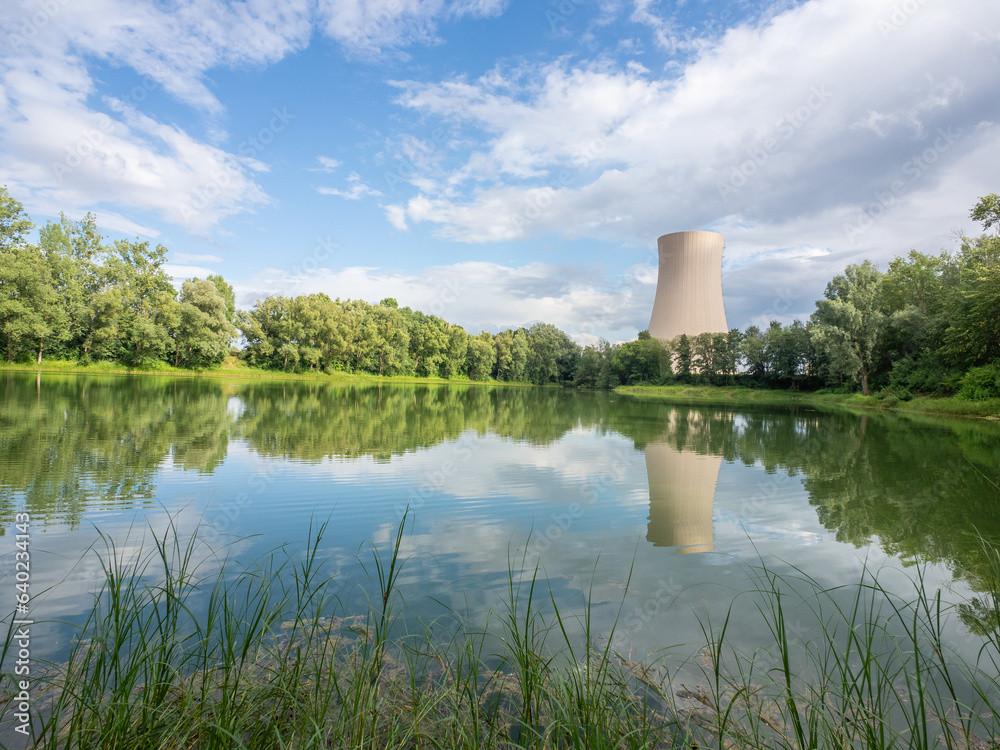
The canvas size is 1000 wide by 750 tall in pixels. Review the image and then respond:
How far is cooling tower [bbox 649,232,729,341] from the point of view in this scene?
42094 millimetres

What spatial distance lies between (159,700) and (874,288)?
44.2 m

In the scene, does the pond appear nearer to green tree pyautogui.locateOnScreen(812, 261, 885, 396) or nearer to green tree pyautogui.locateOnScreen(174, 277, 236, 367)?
green tree pyautogui.locateOnScreen(812, 261, 885, 396)

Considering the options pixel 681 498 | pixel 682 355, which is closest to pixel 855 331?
pixel 682 355

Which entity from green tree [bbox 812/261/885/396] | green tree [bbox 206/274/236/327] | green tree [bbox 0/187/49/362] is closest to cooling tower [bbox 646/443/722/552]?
green tree [bbox 812/261/885/396]

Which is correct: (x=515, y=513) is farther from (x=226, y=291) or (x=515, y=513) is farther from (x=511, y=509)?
(x=226, y=291)

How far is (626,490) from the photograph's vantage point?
840 cm

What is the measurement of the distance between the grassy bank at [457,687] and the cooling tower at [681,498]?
1.60 metres

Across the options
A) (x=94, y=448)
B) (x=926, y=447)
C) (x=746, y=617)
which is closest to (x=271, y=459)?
(x=94, y=448)

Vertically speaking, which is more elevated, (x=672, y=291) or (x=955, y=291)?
(x=672, y=291)

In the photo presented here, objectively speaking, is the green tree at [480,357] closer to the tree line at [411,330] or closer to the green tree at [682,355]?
the tree line at [411,330]

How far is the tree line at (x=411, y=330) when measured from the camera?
27.3 meters

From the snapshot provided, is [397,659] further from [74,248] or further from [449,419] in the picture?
[74,248]

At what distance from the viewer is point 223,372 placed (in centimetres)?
4978

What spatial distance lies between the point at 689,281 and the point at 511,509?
1595 inches
